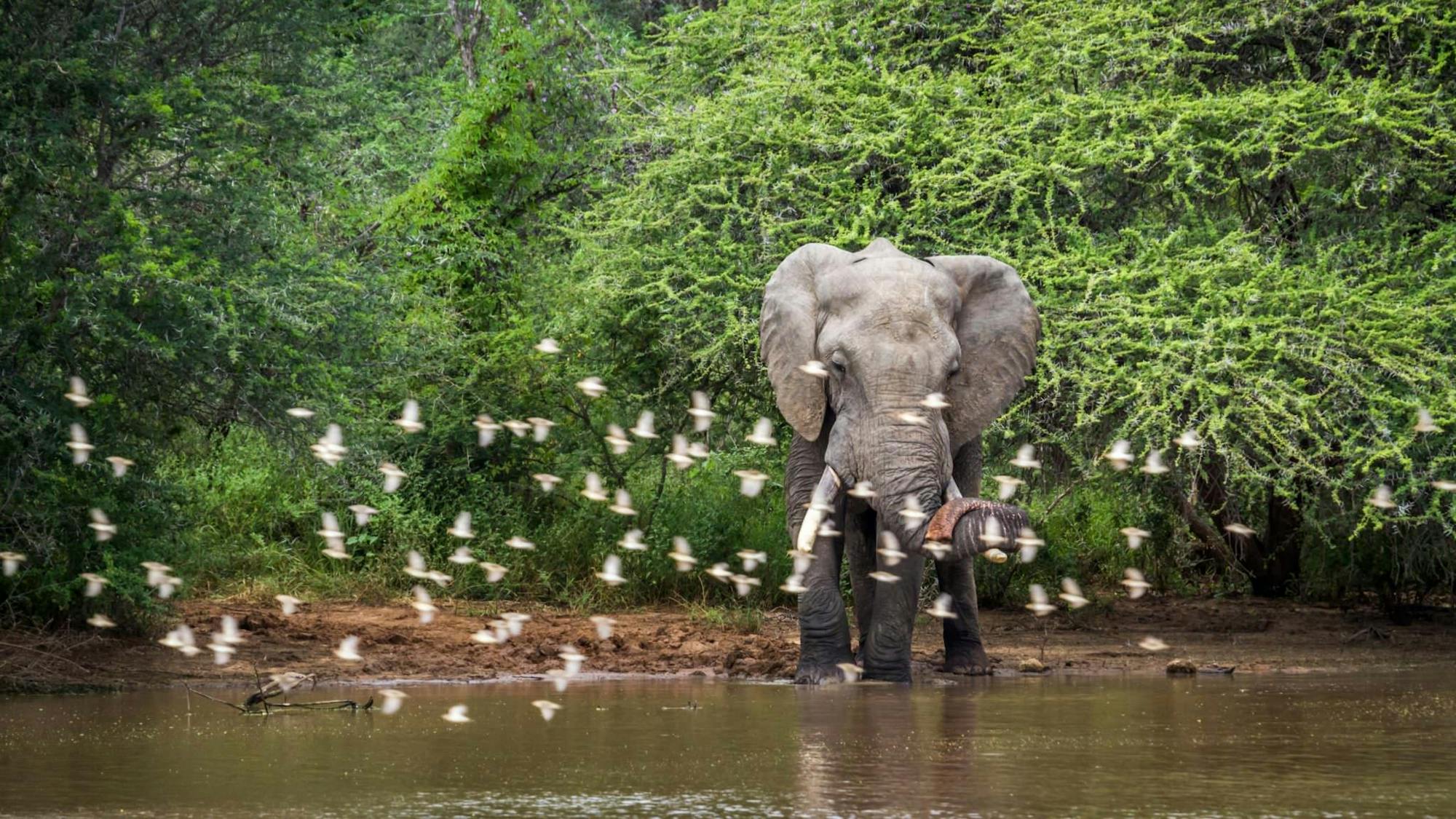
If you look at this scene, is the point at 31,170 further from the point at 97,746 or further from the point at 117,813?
the point at 117,813

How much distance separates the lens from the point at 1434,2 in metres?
14.7

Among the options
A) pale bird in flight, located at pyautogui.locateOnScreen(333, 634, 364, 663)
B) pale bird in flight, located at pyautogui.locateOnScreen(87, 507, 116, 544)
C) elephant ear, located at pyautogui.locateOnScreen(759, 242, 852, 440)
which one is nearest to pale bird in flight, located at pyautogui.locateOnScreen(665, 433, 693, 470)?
elephant ear, located at pyautogui.locateOnScreen(759, 242, 852, 440)

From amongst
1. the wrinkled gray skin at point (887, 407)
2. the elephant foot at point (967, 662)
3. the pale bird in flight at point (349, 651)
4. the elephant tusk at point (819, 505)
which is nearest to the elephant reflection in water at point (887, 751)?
the wrinkled gray skin at point (887, 407)

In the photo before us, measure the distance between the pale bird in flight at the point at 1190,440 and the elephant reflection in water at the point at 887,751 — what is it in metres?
1.96

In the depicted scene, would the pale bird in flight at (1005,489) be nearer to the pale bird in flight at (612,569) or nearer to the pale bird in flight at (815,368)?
the pale bird in flight at (815,368)

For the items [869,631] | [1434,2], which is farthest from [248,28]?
[1434,2]

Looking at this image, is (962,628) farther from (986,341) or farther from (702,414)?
(702,414)

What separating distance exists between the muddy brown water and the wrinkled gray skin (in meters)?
0.57

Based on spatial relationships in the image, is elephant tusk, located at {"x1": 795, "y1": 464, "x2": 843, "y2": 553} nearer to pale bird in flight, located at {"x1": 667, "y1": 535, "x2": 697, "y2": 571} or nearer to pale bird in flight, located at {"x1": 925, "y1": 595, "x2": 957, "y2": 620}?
pale bird in flight, located at {"x1": 925, "y1": 595, "x2": 957, "y2": 620}

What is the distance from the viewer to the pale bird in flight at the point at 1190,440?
11250 mm

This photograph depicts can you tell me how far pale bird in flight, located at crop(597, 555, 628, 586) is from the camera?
1427cm

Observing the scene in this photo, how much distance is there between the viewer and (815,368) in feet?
36.6

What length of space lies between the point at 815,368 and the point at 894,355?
0.53 m

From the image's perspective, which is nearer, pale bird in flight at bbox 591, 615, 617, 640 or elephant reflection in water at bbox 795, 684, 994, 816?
elephant reflection in water at bbox 795, 684, 994, 816
